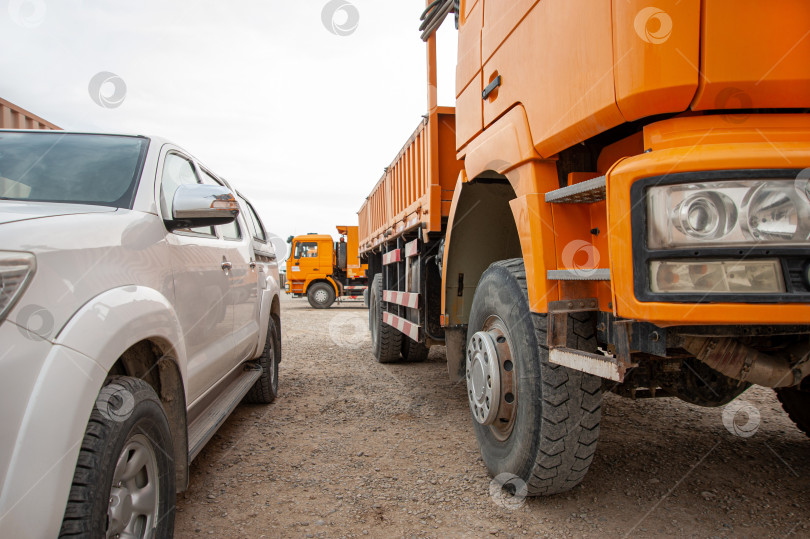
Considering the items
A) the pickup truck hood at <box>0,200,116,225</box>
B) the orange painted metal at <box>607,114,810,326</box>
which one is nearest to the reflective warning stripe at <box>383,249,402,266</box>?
the pickup truck hood at <box>0,200,116,225</box>

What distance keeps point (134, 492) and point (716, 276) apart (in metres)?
1.81

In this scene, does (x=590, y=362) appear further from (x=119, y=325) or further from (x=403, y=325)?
(x=403, y=325)

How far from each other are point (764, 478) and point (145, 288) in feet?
9.99

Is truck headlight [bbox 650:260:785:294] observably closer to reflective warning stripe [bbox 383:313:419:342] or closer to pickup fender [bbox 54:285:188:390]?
Result: pickup fender [bbox 54:285:188:390]

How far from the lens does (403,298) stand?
4.93m

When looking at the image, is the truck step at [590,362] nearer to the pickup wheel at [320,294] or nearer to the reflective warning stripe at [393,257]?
the reflective warning stripe at [393,257]

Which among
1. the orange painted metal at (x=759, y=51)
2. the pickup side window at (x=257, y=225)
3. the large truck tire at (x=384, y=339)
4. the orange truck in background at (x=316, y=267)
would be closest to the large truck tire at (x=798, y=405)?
the orange painted metal at (x=759, y=51)

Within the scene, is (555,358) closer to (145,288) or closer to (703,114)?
(703,114)

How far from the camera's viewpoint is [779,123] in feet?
4.81

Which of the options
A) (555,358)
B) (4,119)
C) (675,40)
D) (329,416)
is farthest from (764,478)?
(4,119)

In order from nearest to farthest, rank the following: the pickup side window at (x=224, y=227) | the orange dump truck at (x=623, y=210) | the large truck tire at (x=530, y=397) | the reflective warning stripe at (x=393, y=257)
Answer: the orange dump truck at (x=623, y=210)
the large truck tire at (x=530, y=397)
the pickup side window at (x=224, y=227)
the reflective warning stripe at (x=393, y=257)

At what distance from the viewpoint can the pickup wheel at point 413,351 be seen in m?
6.27

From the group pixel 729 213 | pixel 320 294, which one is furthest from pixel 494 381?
pixel 320 294

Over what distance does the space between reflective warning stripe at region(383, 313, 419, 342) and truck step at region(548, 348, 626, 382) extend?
2.43m
